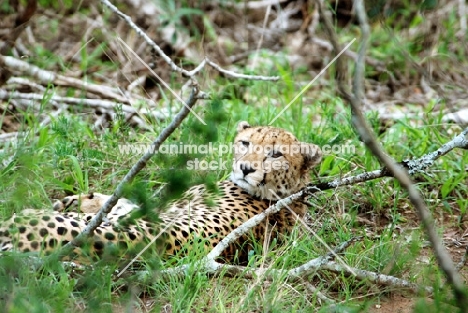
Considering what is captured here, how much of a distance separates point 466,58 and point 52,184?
418 cm

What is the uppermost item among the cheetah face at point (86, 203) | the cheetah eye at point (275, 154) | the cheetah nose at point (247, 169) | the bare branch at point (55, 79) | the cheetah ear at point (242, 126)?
the bare branch at point (55, 79)

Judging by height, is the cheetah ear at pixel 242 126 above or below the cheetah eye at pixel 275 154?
above

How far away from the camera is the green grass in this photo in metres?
2.88

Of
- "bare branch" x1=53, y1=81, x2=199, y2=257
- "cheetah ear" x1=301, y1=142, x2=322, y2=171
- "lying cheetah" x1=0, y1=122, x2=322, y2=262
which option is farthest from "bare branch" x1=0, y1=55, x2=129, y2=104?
"bare branch" x1=53, y1=81, x2=199, y2=257

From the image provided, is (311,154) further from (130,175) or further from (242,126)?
(130,175)

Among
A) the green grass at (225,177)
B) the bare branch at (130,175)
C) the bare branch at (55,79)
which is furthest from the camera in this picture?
the bare branch at (55,79)

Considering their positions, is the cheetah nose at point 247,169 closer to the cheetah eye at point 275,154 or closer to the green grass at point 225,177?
the cheetah eye at point 275,154

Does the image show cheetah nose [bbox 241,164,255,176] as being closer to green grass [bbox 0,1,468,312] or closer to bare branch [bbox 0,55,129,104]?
green grass [bbox 0,1,468,312]

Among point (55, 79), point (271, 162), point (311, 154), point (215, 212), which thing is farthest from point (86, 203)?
point (55, 79)

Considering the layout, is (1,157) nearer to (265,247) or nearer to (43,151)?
(43,151)

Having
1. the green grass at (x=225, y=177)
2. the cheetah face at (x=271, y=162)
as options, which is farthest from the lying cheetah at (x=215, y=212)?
the green grass at (x=225, y=177)

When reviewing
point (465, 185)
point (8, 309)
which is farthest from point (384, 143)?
point (8, 309)

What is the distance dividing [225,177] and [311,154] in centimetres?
64

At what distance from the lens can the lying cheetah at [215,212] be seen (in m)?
3.30
